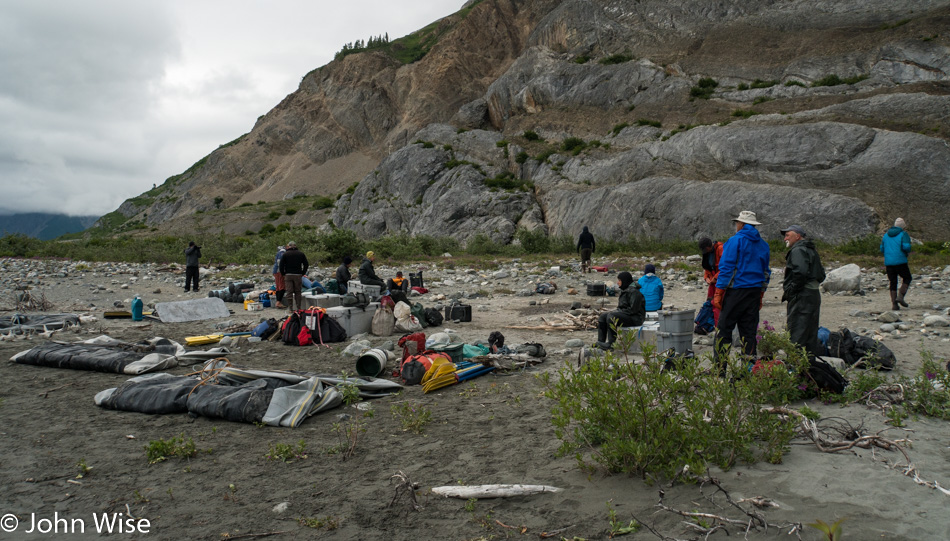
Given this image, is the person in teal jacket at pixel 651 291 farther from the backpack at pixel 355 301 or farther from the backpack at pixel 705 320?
the backpack at pixel 355 301

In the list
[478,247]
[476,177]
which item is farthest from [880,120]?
[476,177]

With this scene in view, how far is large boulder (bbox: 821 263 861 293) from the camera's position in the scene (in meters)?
11.6

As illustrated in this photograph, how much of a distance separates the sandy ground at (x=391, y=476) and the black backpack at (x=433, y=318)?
4144 millimetres

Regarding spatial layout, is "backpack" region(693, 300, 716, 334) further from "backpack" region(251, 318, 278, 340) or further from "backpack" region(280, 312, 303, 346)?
"backpack" region(251, 318, 278, 340)

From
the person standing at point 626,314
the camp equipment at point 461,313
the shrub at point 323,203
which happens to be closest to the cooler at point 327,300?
the camp equipment at point 461,313

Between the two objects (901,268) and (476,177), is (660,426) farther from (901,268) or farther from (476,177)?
(476,177)

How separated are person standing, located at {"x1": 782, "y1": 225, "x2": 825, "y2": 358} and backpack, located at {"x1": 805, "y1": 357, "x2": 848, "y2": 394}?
21.5 inches

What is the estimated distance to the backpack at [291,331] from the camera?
28.9ft

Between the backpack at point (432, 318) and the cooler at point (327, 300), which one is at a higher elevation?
the cooler at point (327, 300)

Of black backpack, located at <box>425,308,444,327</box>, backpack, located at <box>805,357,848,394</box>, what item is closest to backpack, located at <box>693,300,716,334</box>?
backpack, located at <box>805,357,848,394</box>

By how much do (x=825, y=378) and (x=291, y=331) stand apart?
741cm

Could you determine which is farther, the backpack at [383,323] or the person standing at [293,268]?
the person standing at [293,268]

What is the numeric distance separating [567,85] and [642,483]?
4055cm

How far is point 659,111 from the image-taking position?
111 feet
